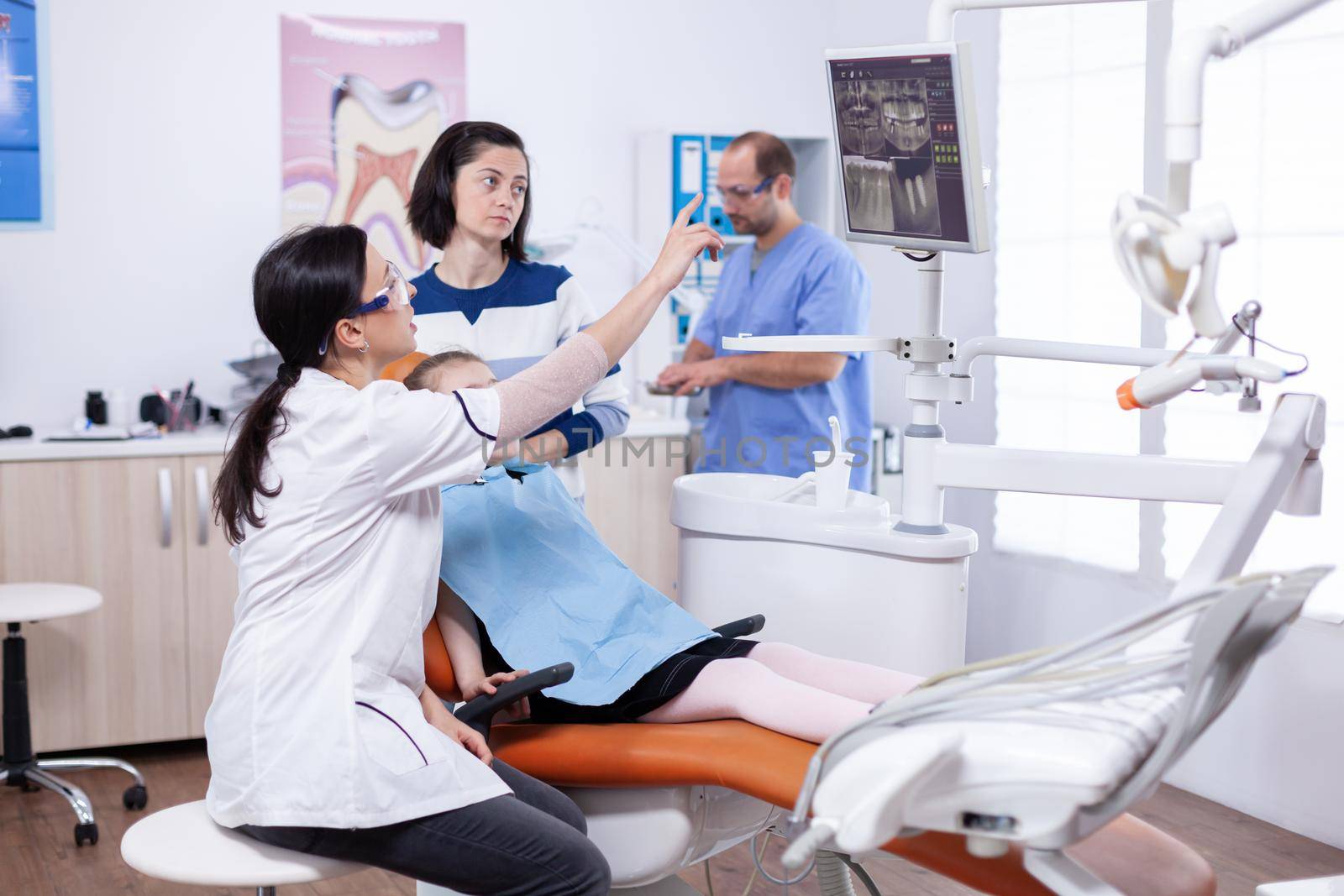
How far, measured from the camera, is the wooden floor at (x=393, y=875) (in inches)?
98.6

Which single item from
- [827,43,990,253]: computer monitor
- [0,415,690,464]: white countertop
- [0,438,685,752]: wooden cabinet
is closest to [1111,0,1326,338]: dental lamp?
[827,43,990,253]: computer monitor

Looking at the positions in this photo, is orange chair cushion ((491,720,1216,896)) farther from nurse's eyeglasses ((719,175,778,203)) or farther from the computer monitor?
nurse's eyeglasses ((719,175,778,203))

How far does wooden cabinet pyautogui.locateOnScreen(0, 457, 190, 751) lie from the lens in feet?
10.1

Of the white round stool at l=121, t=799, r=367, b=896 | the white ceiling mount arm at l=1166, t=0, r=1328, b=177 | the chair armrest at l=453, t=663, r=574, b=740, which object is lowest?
the white round stool at l=121, t=799, r=367, b=896

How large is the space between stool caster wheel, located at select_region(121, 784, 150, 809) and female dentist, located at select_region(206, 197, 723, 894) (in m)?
1.59

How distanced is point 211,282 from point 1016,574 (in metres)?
2.37

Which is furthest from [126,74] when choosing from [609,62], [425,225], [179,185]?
[425,225]

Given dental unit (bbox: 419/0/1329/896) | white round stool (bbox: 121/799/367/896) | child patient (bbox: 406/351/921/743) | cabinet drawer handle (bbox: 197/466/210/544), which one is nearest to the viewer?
dental unit (bbox: 419/0/1329/896)

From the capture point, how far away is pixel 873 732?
1.04 metres

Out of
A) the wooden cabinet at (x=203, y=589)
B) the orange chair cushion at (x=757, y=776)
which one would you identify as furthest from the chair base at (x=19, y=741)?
the orange chair cushion at (x=757, y=776)

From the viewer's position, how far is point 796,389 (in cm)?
301

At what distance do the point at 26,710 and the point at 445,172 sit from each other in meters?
1.69

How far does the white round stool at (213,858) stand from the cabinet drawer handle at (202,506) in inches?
71.0

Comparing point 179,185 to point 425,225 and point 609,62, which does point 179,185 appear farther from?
point 425,225
